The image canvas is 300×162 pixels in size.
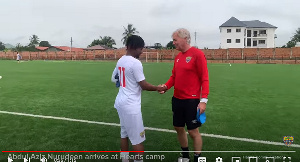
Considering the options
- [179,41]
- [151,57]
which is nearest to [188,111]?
[179,41]

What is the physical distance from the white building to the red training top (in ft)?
230

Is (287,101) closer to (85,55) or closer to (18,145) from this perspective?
(18,145)

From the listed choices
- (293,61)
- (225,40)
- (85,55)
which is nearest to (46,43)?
(85,55)

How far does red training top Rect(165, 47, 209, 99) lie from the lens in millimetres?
3672

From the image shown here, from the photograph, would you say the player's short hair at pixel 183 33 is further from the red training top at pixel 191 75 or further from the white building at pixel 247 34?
the white building at pixel 247 34

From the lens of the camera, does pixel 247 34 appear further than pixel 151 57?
Yes

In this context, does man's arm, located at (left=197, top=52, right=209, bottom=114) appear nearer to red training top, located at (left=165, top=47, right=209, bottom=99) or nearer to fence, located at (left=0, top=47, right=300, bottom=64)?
red training top, located at (left=165, top=47, right=209, bottom=99)

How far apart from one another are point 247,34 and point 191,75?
257ft

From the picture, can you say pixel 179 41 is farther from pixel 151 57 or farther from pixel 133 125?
pixel 151 57

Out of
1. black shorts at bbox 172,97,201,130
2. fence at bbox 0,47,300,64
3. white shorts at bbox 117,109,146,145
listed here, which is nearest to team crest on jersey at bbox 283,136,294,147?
black shorts at bbox 172,97,201,130

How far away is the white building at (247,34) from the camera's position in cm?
7088

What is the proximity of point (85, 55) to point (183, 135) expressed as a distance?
58522 millimetres

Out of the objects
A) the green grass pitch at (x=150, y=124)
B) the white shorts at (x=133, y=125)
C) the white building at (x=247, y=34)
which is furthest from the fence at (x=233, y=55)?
the white shorts at (x=133, y=125)

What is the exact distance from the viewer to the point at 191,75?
3785 millimetres
